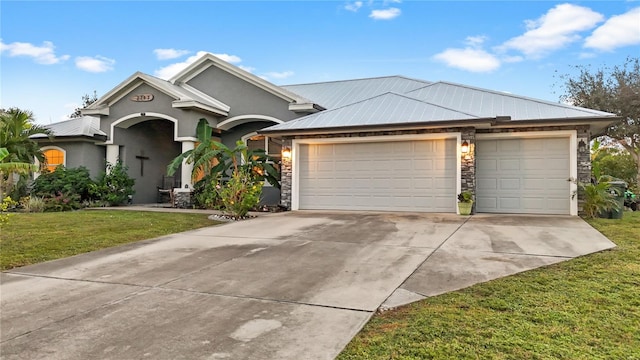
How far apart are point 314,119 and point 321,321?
10179 millimetres

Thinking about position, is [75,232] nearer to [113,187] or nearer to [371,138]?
[113,187]

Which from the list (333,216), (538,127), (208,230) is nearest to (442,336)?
(208,230)

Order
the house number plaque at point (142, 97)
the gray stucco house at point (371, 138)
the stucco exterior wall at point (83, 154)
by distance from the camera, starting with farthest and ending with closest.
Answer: the stucco exterior wall at point (83, 154)
the house number plaque at point (142, 97)
the gray stucco house at point (371, 138)

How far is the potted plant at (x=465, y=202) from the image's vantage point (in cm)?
1115

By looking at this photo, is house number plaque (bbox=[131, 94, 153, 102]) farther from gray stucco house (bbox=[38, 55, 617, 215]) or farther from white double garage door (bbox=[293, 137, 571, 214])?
white double garage door (bbox=[293, 137, 571, 214])

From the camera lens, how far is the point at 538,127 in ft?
37.2

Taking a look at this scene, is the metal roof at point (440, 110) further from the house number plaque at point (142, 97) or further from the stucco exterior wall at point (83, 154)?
the stucco exterior wall at point (83, 154)

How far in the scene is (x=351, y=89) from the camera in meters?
18.2

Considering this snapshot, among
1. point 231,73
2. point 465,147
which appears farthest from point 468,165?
point 231,73

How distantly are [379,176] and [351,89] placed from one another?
690cm

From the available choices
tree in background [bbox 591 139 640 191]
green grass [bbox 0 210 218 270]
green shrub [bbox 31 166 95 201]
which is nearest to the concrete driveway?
green grass [bbox 0 210 218 270]

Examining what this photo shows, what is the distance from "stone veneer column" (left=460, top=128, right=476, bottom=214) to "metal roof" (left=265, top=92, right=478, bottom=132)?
1.89 feet

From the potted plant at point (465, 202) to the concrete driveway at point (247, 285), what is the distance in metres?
2.50

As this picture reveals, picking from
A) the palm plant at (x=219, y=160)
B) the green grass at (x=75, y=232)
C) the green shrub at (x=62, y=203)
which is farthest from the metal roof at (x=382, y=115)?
the green shrub at (x=62, y=203)
